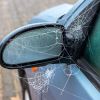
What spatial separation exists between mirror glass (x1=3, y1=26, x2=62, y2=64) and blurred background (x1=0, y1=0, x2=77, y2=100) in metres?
2.59

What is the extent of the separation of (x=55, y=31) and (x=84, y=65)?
1.10 ft

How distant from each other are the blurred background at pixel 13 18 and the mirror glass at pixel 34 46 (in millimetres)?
2593

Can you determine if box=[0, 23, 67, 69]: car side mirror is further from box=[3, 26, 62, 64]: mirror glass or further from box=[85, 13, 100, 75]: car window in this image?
box=[85, 13, 100, 75]: car window

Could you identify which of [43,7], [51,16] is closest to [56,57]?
[51,16]

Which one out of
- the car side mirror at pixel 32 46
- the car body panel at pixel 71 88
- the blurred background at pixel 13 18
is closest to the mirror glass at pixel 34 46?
the car side mirror at pixel 32 46

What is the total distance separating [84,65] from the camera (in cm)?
270

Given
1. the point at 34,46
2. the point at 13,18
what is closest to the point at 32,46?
the point at 34,46

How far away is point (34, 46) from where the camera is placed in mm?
2955

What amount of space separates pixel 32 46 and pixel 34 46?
0.02 metres

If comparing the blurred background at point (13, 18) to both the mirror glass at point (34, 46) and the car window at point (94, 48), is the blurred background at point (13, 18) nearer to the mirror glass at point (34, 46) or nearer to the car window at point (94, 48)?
the mirror glass at point (34, 46)

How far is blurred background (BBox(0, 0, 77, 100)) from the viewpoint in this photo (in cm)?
582

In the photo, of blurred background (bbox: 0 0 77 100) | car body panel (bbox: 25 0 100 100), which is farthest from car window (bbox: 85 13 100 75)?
blurred background (bbox: 0 0 77 100)

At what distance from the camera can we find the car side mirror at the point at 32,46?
9.17 ft

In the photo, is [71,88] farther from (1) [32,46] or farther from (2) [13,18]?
(2) [13,18]
